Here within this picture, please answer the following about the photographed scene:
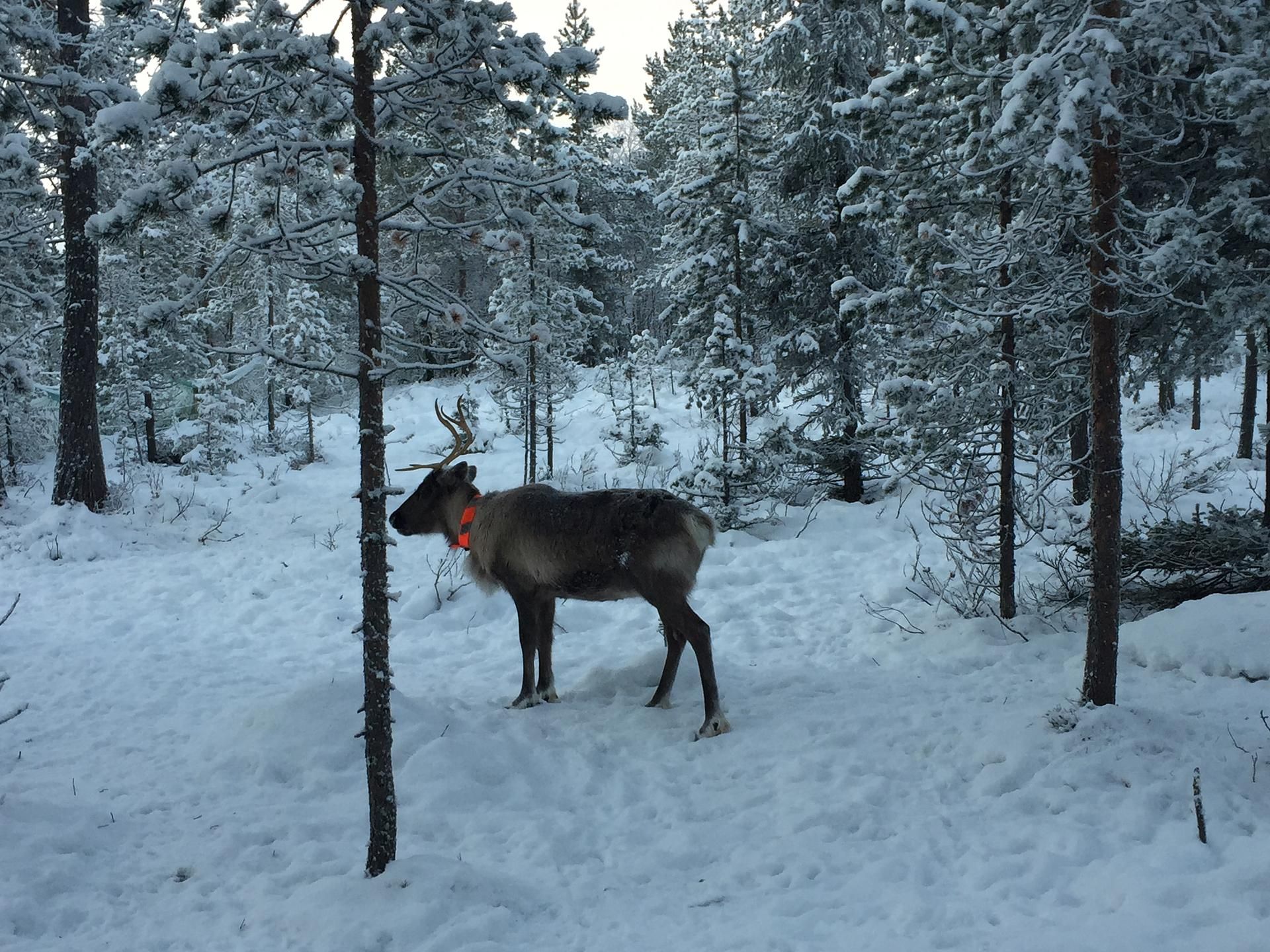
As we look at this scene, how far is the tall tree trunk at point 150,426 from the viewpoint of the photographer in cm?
2505

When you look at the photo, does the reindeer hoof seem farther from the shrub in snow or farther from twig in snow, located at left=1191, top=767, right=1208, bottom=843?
the shrub in snow

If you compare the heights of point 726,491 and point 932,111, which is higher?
point 932,111

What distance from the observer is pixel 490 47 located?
4371mm

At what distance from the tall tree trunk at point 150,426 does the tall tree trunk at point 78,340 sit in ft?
38.9

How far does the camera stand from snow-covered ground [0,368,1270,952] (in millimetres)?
4094

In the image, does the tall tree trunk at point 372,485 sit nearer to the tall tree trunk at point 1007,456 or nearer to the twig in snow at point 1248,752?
the twig in snow at point 1248,752

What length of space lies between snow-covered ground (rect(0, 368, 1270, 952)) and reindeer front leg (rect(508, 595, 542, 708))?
34 centimetres

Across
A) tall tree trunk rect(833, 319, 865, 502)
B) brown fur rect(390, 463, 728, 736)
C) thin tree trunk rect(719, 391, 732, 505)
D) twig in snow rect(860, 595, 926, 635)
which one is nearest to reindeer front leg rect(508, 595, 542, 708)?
brown fur rect(390, 463, 728, 736)

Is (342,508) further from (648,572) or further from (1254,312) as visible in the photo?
(1254,312)

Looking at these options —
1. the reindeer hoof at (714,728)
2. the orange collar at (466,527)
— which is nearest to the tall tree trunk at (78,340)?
the orange collar at (466,527)

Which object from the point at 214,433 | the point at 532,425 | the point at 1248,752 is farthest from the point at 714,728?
the point at 214,433

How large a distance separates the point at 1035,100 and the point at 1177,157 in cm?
228

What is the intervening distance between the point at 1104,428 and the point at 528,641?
5181mm

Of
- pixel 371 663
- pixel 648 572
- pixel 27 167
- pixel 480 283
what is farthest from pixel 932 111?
pixel 480 283
